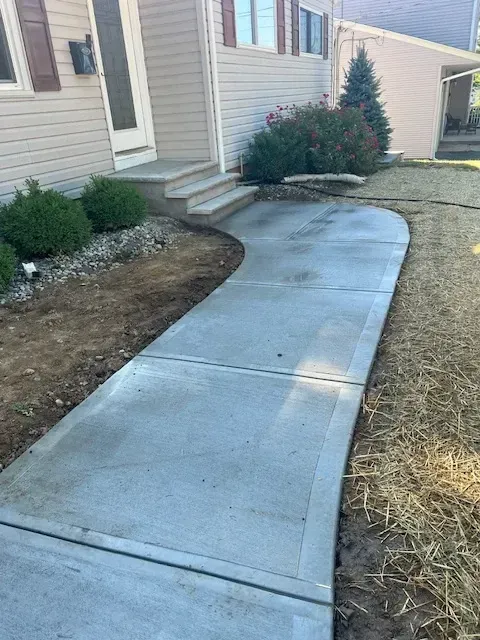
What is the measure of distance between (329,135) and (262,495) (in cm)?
723

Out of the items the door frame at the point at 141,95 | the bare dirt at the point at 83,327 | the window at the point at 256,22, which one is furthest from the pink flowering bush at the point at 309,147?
the bare dirt at the point at 83,327

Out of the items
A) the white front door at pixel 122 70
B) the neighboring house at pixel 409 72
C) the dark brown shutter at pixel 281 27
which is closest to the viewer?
the white front door at pixel 122 70

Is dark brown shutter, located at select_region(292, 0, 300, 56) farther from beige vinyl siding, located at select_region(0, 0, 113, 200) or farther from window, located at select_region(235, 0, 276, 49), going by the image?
beige vinyl siding, located at select_region(0, 0, 113, 200)

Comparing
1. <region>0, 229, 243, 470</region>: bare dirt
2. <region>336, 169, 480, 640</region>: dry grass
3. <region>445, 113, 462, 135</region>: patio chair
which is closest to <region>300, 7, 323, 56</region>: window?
<region>0, 229, 243, 470</region>: bare dirt

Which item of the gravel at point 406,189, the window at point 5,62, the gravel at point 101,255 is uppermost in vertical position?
the window at point 5,62

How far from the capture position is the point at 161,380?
2.70 m

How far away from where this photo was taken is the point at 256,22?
7.98 m

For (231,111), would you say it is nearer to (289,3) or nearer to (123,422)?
(289,3)

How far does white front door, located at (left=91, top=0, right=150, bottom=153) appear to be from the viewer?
599cm

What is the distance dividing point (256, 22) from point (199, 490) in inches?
326

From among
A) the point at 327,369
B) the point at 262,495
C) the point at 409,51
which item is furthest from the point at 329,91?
the point at 262,495

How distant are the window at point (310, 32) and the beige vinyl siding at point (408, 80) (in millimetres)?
4651

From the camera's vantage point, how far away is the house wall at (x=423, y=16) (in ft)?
52.7

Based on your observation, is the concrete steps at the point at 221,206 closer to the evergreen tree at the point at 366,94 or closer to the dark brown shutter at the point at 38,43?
the dark brown shutter at the point at 38,43
